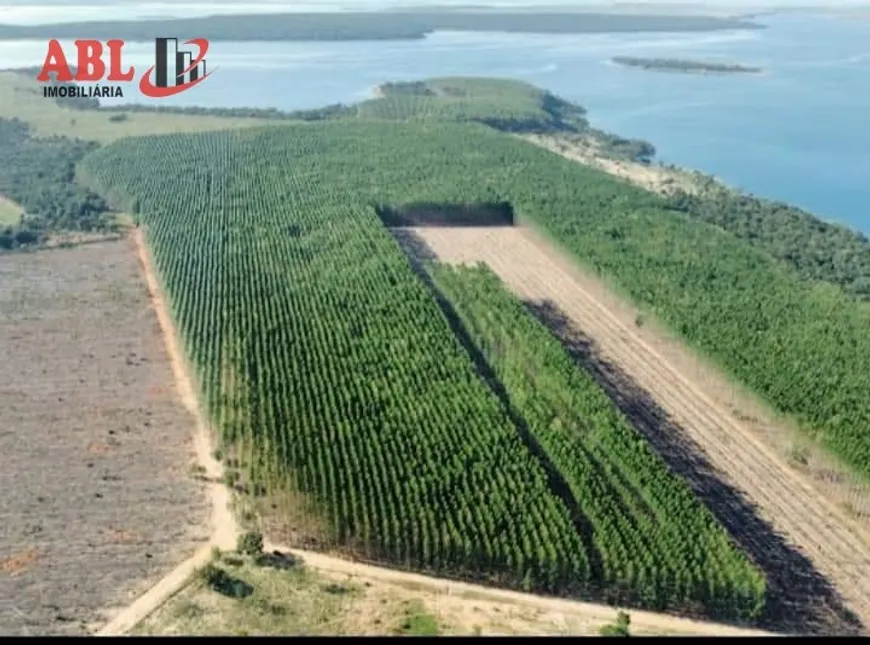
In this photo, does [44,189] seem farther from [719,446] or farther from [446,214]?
[719,446]

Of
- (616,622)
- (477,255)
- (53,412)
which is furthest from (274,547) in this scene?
(477,255)

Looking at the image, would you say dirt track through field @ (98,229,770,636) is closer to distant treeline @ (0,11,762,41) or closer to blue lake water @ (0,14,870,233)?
blue lake water @ (0,14,870,233)

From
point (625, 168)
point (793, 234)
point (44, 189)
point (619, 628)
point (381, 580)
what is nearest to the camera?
point (619, 628)

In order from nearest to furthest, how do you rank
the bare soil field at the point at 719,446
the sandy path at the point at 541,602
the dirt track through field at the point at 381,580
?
the dirt track through field at the point at 381,580 → the sandy path at the point at 541,602 → the bare soil field at the point at 719,446

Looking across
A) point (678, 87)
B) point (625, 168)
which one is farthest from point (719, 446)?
point (678, 87)

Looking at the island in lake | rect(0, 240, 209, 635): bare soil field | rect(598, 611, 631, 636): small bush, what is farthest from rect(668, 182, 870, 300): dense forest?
the island in lake

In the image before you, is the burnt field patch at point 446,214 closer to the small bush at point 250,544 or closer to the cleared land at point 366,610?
the small bush at point 250,544

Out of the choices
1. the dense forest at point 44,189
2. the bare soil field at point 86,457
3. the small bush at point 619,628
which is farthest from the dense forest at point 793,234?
the dense forest at point 44,189

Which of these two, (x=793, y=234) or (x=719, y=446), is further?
(x=793, y=234)
